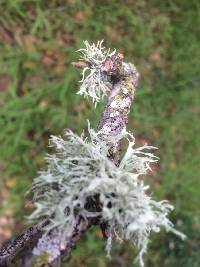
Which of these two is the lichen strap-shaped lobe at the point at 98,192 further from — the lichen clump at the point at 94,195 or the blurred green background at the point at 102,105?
the blurred green background at the point at 102,105

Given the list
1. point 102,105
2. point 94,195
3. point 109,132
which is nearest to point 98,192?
point 94,195

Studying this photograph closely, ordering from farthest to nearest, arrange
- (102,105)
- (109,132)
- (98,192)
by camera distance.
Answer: (102,105), (109,132), (98,192)

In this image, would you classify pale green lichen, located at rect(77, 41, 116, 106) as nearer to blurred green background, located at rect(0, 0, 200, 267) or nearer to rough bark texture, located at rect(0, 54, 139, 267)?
rough bark texture, located at rect(0, 54, 139, 267)

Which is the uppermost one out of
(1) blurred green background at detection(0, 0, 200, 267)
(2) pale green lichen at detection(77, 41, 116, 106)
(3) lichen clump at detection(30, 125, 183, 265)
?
(1) blurred green background at detection(0, 0, 200, 267)

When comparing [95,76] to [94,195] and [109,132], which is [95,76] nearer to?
[109,132]

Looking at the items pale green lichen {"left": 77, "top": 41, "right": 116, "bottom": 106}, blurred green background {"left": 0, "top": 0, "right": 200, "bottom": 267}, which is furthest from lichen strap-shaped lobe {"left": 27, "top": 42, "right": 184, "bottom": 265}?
blurred green background {"left": 0, "top": 0, "right": 200, "bottom": 267}

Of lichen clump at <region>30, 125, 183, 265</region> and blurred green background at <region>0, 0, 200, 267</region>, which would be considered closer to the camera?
lichen clump at <region>30, 125, 183, 265</region>

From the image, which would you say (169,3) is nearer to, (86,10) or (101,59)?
(86,10)
